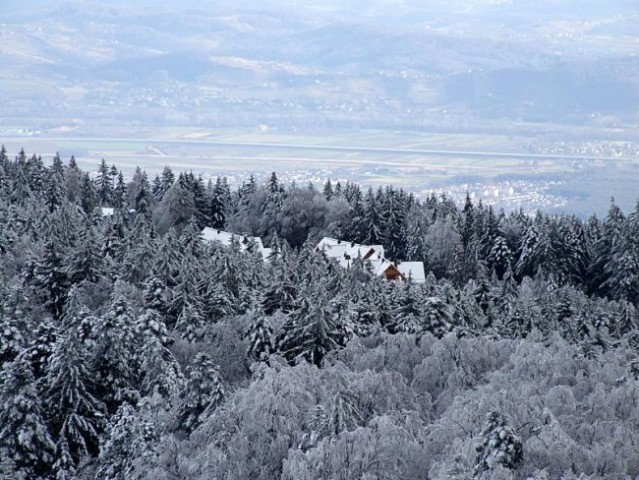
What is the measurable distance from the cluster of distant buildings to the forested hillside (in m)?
3.33

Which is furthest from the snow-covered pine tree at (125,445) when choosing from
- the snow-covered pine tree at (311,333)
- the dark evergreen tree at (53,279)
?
the dark evergreen tree at (53,279)

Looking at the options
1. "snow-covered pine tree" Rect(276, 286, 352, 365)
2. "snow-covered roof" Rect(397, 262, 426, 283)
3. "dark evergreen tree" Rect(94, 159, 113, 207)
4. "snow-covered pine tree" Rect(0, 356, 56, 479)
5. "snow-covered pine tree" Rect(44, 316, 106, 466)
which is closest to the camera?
"snow-covered pine tree" Rect(0, 356, 56, 479)

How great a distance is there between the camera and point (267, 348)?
43844mm

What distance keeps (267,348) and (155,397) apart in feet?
30.1

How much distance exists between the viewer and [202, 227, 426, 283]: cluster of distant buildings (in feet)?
261

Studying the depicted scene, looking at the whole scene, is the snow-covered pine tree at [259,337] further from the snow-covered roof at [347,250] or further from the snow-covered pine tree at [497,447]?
the snow-covered roof at [347,250]

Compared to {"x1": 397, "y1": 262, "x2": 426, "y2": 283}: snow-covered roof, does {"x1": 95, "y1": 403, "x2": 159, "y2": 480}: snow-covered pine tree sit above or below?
above

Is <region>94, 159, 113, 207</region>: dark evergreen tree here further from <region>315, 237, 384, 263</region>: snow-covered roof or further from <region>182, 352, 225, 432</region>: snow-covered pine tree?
<region>182, 352, 225, 432</region>: snow-covered pine tree

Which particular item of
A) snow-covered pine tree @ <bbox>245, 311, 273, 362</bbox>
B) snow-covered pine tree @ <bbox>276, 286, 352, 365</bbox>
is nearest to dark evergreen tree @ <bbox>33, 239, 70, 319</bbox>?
snow-covered pine tree @ <bbox>245, 311, 273, 362</bbox>

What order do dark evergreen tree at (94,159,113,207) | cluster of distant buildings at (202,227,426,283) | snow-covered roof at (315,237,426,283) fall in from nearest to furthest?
cluster of distant buildings at (202,227,426,283)
snow-covered roof at (315,237,426,283)
dark evergreen tree at (94,159,113,207)

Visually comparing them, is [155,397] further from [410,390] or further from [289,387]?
[410,390]

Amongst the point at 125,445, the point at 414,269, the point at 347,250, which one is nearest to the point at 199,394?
the point at 125,445

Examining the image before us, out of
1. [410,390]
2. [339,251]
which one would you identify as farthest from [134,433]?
[339,251]

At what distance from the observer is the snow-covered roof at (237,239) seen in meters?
81.9
